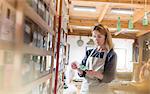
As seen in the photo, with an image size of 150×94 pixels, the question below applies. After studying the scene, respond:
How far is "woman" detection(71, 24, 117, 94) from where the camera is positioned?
2119 millimetres

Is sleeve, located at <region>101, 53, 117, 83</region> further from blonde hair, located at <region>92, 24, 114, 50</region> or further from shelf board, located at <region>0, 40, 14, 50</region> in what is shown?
shelf board, located at <region>0, 40, 14, 50</region>

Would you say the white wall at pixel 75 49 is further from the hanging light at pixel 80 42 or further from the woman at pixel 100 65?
the woman at pixel 100 65

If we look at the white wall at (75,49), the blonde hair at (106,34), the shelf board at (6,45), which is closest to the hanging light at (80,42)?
the white wall at (75,49)

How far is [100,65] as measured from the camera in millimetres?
2211

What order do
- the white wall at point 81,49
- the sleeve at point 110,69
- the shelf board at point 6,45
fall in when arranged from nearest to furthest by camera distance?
the shelf board at point 6,45 → the sleeve at point 110,69 → the white wall at point 81,49

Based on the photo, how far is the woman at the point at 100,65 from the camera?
2119 millimetres

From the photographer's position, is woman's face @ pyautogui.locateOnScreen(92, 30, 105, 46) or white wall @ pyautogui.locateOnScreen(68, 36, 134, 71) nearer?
woman's face @ pyautogui.locateOnScreen(92, 30, 105, 46)

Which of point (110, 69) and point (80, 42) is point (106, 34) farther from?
point (80, 42)

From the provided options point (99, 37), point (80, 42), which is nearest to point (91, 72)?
point (99, 37)

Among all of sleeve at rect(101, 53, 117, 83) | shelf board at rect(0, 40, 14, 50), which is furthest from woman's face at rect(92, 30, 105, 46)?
shelf board at rect(0, 40, 14, 50)

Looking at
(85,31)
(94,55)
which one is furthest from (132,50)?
(94,55)

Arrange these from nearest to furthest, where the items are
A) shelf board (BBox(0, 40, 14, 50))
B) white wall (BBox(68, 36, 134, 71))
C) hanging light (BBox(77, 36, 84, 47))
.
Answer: shelf board (BBox(0, 40, 14, 50)), hanging light (BBox(77, 36, 84, 47)), white wall (BBox(68, 36, 134, 71))

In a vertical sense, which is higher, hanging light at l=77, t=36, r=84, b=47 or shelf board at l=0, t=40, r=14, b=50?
hanging light at l=77, t=36, r=84, b=47

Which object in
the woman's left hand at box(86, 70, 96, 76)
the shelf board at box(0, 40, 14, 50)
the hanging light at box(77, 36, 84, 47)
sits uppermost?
the hanging light at box(77, 36, 84, 47)
